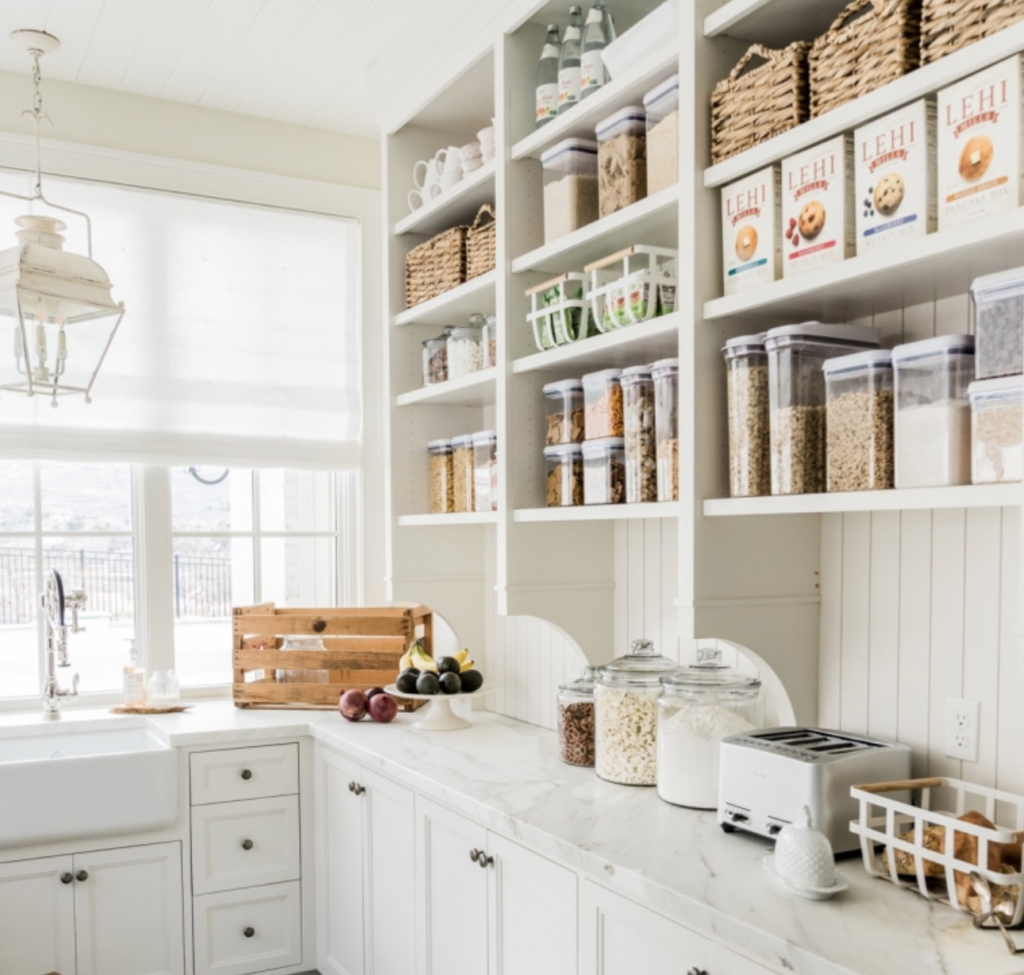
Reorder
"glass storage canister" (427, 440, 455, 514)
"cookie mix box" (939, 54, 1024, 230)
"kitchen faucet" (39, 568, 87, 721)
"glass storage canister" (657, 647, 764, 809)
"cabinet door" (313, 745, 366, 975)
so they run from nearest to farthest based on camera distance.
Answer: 1. "cookie mix box" (939, 54, 1024, 230)
2. "glass storage canister" (657, 647, 764, 809)
3. "cabinet door" (313, 745, 366, 975)
4. "glass storage canister" (427, 440, 455, 514)
5. "kitchen faucet" (39, 568, 87, 721)

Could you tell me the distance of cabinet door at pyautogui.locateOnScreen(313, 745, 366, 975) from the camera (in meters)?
2.70

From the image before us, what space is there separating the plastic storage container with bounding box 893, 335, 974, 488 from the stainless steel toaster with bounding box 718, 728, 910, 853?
49 centimetres

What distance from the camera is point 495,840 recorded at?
2.04m

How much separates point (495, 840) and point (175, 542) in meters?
1.82

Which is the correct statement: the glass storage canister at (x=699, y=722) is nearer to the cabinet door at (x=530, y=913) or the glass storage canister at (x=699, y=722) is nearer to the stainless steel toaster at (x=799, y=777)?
the stainless steel toaster at (x=799, y=777)

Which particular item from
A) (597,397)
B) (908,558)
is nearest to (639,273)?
(597,397)

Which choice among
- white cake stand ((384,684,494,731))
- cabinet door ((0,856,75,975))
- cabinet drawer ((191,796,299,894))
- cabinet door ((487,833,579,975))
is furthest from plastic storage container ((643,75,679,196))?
cabinet door ((0,856,75,975))

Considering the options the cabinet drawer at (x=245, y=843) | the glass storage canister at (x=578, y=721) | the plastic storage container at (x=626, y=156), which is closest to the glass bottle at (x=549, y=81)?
the plastic storage container at (x=626, y=156)

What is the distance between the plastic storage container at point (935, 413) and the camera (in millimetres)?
1422

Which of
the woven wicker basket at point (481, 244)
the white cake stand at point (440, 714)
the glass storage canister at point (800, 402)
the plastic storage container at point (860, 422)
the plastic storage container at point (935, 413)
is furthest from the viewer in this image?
the white cake stand at point (440, 714)

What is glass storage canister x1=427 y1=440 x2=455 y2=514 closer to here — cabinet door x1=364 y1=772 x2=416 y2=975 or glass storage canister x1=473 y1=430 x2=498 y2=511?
glass storage canister x1=473 y1=430 x2=498 y2=511

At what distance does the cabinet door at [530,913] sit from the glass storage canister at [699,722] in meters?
0.29

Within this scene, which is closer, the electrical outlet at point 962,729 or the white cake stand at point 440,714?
the electrical outlet at point 962,729

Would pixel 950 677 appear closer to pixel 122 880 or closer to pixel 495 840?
pixel 495 840
